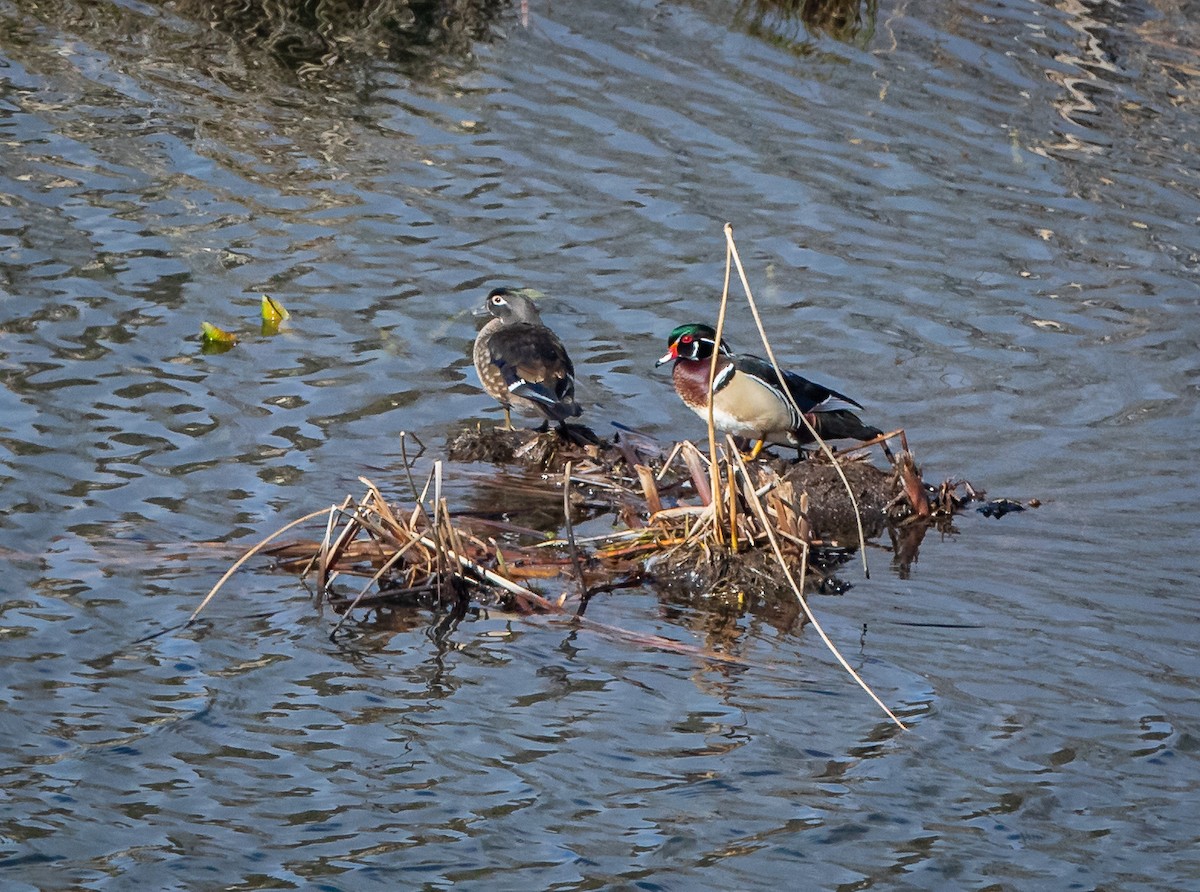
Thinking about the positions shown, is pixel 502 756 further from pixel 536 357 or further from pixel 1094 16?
pixel 1094 16

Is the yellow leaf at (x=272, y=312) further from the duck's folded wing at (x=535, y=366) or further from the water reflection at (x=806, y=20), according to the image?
the water reflection at (x=806, y=20)

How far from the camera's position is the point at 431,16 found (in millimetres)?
14469

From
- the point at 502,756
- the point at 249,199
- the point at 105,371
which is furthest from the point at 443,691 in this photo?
the point at 249,199

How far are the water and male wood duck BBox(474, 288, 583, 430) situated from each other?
0.40 meters

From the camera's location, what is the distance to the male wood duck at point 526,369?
814cm

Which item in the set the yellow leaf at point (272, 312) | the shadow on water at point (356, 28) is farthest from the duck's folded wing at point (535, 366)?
the shadow on water at point (356, 28)

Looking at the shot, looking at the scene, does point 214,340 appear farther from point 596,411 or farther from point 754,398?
point 754,398

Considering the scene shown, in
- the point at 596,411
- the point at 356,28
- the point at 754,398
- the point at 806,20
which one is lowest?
the point at 596,411

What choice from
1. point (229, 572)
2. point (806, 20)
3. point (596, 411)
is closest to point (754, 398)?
point (596, 411)

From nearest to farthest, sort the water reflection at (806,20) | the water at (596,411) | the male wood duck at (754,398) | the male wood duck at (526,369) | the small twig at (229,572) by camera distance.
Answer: the water at (596,411) → the small twig at (229,572) → the male wood duck at (754,398) → the male wood duck at (526,369) → the water reflection at (806,20)

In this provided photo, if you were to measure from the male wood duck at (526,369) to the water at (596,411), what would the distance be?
1.32 ft

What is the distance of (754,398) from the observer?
25.6 feet

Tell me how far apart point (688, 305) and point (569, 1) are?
565 cm

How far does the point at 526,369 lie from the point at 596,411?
2.98 ft
